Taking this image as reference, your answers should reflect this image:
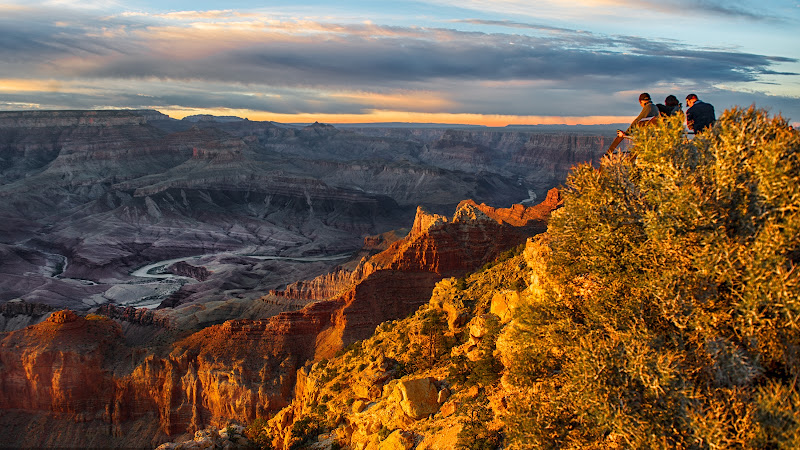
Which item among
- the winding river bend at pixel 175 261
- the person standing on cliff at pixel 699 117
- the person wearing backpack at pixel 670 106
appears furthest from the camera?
the winding river bend at pixel 175 261

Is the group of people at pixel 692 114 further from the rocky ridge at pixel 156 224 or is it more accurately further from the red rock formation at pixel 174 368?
the rocky ridge at pixel 156 224

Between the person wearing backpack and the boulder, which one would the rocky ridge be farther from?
the person wearing backpack

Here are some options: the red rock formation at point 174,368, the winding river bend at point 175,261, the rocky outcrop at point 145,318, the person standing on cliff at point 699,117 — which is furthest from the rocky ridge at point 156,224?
the person standing on cliff at point 699,117

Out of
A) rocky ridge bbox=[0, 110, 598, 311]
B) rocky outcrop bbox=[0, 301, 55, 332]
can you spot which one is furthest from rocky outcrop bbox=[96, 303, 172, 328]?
rocky ridge bbox=[0, 110, 598, 311]

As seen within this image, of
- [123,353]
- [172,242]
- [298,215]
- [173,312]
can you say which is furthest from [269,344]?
[298,215]

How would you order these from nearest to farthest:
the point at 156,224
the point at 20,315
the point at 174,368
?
1. the point at 174,368
2. the point at 20,315
3. the point at 156,224

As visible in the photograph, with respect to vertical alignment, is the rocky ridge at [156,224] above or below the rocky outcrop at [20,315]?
below

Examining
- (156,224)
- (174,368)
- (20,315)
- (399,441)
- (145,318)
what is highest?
(399,441)

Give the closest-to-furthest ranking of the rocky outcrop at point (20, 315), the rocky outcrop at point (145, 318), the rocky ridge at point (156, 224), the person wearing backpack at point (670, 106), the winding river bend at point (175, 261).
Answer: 1. the person wearing backpack at point (670, 106)
2. the rocky outcrop at point (145, 318)
3. the rocky outcrop at point (20, 315)
4. the rocky ridge at point (156, 224)
5. the winding river bend at point (175, 261)

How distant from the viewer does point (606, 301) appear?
10594mm

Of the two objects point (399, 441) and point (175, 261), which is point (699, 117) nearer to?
point (399, 441)

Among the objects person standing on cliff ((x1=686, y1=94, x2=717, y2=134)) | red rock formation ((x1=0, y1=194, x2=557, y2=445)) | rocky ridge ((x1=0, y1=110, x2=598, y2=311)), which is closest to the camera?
person standing on cliff ((x1=686, y1=94, x2=717, y2=134))

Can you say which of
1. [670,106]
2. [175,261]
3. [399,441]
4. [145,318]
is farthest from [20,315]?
[175,261]

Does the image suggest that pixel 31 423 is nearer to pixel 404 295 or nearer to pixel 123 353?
pixel 123 353
